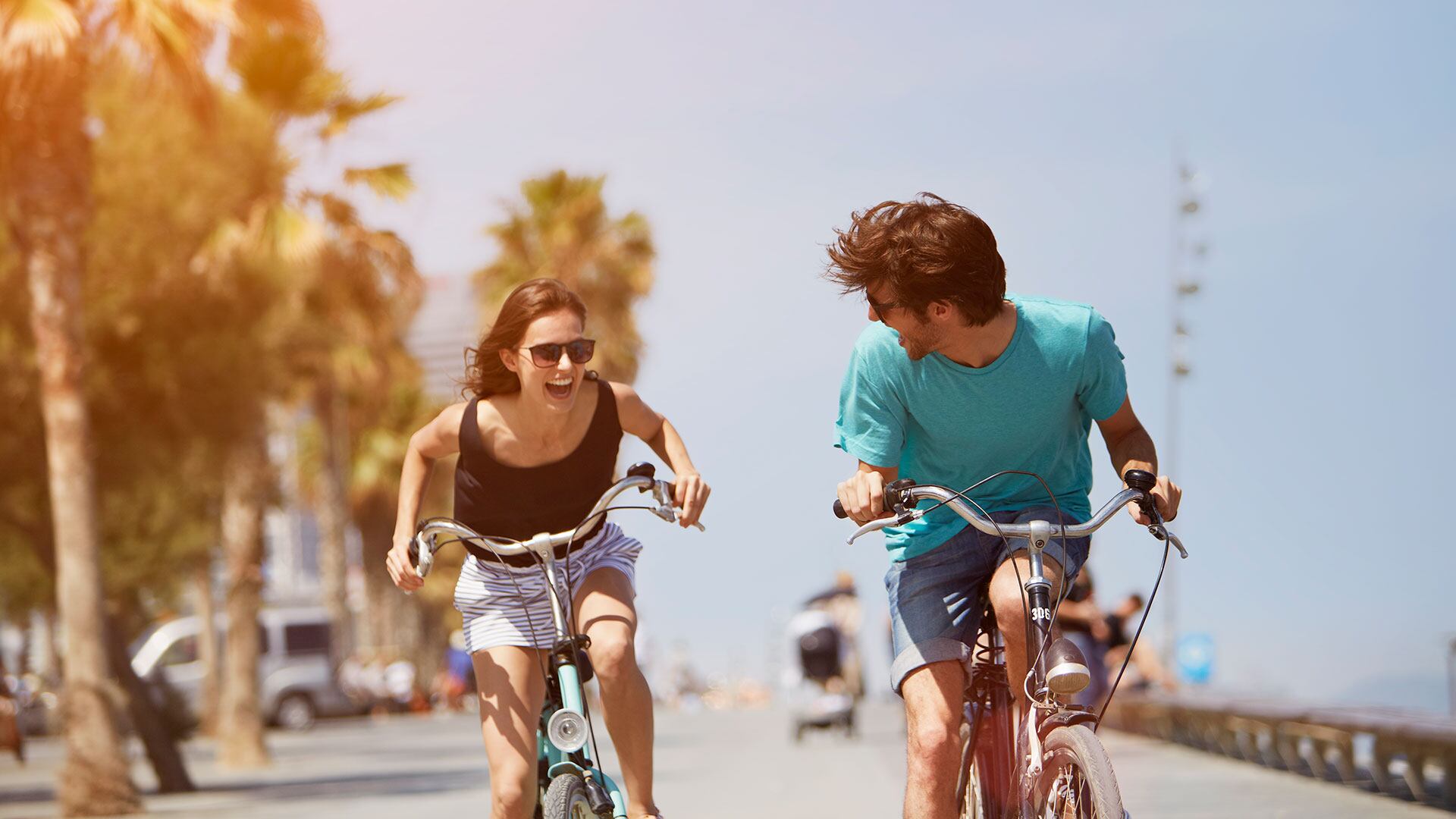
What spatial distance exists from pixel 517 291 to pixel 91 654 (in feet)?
31.3

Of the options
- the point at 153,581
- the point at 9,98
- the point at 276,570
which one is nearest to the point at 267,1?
the point at 9,98

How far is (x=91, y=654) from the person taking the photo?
1428cm

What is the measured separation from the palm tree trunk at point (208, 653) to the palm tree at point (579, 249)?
8.45 meters

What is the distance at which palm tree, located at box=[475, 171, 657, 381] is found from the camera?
121 feet

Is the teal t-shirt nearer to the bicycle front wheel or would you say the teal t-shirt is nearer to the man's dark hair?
the man's dark hair

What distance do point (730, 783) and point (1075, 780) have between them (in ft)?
35.8

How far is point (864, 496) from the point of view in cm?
461

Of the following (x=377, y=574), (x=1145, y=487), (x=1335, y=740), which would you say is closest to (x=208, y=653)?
(x=377, y=574)

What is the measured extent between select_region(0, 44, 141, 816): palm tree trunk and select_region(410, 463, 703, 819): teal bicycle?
9310 millimetres

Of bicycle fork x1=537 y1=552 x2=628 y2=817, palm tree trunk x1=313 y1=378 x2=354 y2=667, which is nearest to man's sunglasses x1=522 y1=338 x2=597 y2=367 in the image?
bicycle fork x1=537 y1=552 x2=628 y2=817

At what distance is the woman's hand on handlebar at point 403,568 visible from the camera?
18.4ft

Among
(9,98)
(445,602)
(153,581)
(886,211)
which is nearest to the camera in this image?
(886,211)

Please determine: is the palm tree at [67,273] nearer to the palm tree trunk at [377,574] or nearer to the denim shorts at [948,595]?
the denim shorts at [948,595]

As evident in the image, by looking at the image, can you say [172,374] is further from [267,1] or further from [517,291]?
[517,291]
